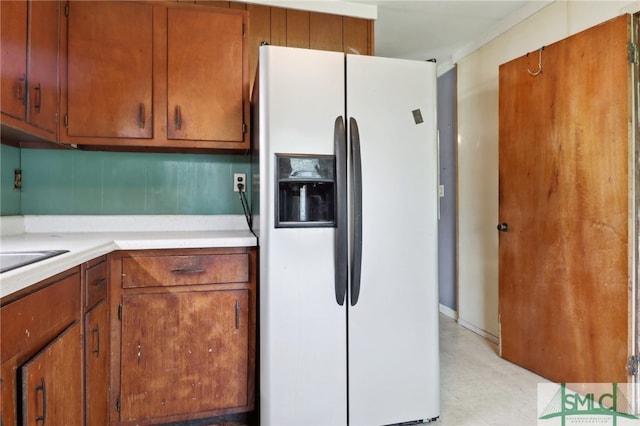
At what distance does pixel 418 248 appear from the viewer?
66.4 inches

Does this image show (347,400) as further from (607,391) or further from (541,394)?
(607,391)

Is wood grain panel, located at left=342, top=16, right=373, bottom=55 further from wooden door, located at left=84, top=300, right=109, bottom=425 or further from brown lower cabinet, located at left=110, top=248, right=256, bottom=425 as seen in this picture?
wooden door, located at left=84, top=300, right=109, bottom=425

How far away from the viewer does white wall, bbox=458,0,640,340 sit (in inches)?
104

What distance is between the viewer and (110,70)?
1851 mm

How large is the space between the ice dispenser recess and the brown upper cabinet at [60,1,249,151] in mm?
577

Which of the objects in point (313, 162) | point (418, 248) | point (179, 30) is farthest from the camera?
point (179, 30)

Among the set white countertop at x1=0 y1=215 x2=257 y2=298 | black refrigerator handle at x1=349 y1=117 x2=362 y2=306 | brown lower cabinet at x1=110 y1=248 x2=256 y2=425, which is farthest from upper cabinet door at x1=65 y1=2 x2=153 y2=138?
black refrigerator handle at x1=349 y1=117 x2=362 y2=306

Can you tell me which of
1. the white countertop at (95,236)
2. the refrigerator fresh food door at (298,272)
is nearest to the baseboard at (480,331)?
the refrigerator fresh food door at (298,272)

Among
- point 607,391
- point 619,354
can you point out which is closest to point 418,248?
point 619,354

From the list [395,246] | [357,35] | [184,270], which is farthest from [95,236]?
[357,35]

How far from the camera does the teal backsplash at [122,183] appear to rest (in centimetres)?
202

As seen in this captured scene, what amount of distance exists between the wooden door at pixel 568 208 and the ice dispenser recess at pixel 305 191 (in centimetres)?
144

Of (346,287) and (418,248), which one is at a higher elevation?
(418,248)

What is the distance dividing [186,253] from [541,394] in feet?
6.75
